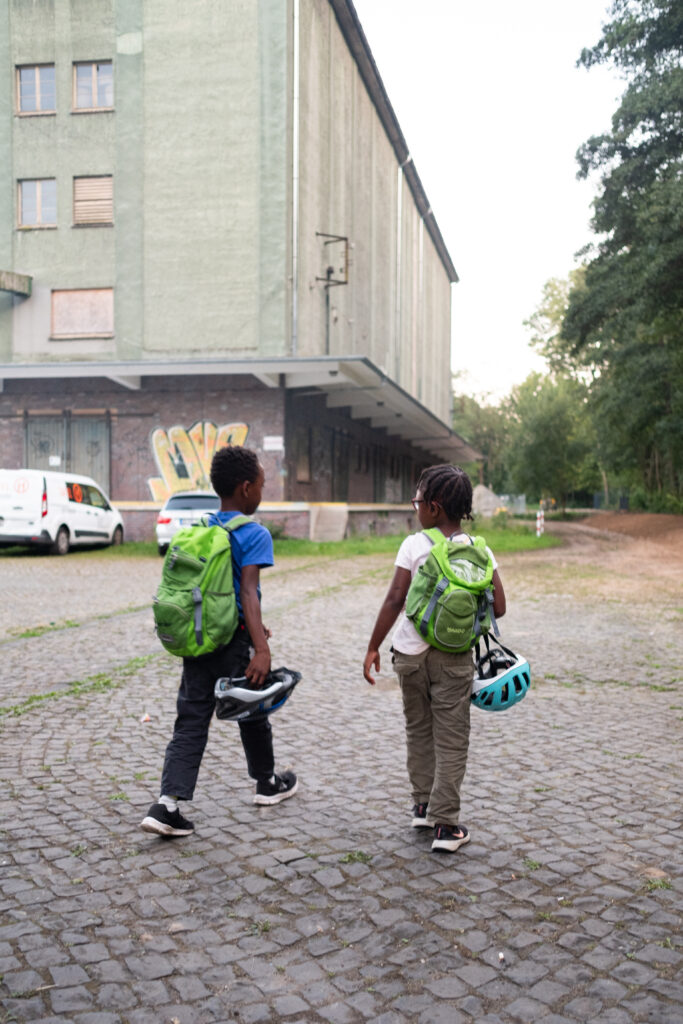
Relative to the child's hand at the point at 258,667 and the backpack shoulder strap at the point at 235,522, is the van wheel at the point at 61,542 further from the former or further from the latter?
the child's hand at the point at 258,667

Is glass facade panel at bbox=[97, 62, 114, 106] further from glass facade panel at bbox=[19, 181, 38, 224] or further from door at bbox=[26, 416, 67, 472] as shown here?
door at bbox=[26, 416, 67, 472]

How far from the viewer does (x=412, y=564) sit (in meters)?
3.69

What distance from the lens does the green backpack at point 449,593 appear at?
11.6ft

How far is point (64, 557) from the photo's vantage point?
20078mm

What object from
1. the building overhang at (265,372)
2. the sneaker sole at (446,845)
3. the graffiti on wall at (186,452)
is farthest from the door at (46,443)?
the sneaker sole at (446,845)

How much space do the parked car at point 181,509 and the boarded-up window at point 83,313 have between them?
25.7 ft

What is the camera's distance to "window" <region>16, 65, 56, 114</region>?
1027 inches

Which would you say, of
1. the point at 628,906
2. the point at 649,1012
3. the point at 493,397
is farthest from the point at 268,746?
the point at 493,397

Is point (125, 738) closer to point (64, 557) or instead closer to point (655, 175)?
point (64, 557)

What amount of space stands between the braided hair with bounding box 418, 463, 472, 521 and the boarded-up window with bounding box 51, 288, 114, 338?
2334cm

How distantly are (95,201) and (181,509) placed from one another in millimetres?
10823

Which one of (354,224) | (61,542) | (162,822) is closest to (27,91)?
(354,224)

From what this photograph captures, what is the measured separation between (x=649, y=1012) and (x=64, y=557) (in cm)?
1876

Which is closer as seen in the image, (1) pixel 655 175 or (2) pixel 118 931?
(2) pixel 118 931
